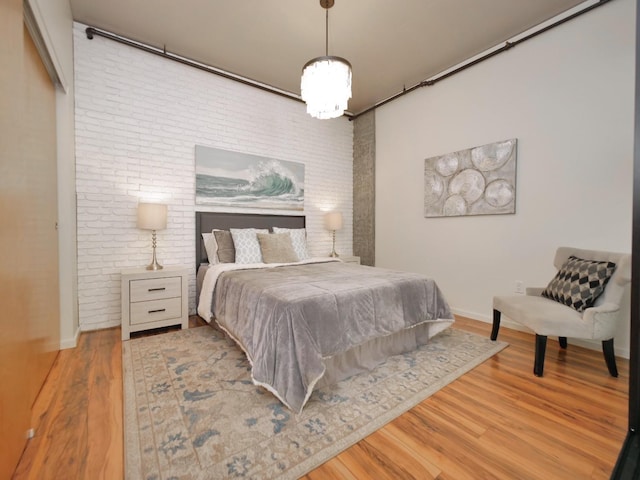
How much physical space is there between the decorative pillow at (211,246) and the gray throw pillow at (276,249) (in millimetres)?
511

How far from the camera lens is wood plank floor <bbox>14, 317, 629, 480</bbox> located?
4.00ft

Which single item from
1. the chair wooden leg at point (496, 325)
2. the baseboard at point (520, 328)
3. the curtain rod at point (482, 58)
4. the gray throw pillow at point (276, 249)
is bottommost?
the baseboard at point (520, 328)

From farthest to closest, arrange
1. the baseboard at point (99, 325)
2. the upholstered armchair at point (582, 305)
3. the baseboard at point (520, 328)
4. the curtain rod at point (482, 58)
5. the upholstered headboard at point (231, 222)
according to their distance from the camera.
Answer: the upholstered headboard at point (231, 222)
the baseboard at point (99, 325)
the curtain rod at point (482, 58)
the baseboard at point (520, 328)
the upholstered armchair at point (582, 305)

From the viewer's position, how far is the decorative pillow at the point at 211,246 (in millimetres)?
3225

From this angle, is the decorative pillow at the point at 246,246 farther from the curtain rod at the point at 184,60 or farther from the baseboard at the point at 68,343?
the curtain rod at the point at 184,60

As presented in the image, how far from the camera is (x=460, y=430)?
4.80ft

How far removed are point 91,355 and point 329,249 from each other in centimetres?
324

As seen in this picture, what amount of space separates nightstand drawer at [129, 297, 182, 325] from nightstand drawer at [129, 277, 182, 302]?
0.05 m

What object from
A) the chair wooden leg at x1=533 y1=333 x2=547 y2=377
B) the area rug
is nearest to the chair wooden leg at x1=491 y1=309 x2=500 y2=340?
the area rug

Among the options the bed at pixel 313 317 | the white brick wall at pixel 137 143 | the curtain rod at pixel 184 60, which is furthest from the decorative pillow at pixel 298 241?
the curtain rod at pixel 184 60

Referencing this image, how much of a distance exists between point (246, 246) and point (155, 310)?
3.57ft

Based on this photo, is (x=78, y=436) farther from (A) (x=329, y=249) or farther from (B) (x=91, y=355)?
(A) (x=329, y=249)

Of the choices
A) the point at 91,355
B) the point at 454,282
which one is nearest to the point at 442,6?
the point at 454,282

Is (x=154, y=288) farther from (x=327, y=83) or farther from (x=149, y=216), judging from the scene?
(x=327, y=83)
